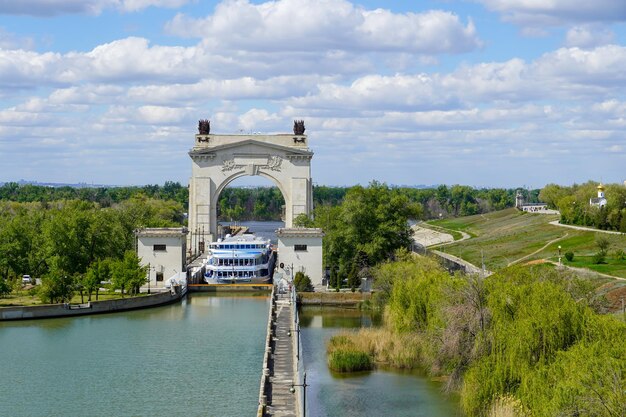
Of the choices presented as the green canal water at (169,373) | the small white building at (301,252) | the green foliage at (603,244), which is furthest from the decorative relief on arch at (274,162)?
the green canal water at (169,373)

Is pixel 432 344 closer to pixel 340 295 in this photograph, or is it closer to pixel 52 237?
pixel 340 295

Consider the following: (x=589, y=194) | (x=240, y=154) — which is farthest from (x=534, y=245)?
(x=589, y=194)

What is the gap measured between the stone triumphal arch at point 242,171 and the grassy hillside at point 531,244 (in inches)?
670

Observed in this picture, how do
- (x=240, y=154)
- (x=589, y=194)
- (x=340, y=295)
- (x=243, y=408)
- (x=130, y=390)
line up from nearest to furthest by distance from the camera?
(x=243, y=408), (x=130, y=390), (x=340, y=295), (x=240, y=154), (x=589, y=194)

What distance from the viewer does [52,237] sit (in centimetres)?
6806

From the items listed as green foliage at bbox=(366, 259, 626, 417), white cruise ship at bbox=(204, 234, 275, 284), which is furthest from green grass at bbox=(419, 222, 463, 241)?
green foliage at bbox=(366, 259, 626, 417)

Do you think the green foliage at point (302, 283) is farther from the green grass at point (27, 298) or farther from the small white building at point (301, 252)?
the green grass at point (27, 298)

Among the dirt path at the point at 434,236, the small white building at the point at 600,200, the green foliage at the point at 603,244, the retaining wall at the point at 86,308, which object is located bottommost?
the retaining wall at the point at 86,308

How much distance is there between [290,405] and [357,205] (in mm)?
42458

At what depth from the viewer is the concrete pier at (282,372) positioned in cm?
2956

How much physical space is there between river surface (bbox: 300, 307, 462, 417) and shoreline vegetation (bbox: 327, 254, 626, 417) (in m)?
0.72

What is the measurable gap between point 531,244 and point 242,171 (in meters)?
28.7

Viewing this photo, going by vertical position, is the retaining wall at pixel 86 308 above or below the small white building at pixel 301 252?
below

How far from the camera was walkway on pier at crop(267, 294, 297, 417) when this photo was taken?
29859mm
